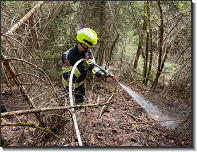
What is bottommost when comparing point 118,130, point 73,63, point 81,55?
point 118,130

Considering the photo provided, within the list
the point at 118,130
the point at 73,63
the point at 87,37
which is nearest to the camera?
the point at 118,130

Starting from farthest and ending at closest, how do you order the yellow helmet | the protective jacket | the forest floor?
the protective jacket
the yellow helmet
the forest floor

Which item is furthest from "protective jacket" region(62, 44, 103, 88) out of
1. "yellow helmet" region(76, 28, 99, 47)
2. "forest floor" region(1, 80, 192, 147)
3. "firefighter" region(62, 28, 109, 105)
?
"forest floor" region(1, 80, 192, 147)

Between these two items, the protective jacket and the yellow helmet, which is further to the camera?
the protective jacket

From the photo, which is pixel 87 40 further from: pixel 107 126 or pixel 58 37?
pixel 58 37

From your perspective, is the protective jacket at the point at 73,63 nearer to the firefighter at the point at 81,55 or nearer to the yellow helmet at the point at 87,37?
the firefighter at the point at 81,55

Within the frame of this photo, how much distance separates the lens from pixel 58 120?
256cm

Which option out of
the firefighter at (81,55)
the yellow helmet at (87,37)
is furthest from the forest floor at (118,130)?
the yellow helmet at (87,37)

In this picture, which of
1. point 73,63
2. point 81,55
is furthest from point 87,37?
point 73,63

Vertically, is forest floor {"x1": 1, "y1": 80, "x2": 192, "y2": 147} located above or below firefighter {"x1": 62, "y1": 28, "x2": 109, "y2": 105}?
below

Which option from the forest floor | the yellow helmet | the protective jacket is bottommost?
the forest floor

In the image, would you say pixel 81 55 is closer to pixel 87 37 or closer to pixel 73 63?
pixel 73 63

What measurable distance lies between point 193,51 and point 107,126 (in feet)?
7.13

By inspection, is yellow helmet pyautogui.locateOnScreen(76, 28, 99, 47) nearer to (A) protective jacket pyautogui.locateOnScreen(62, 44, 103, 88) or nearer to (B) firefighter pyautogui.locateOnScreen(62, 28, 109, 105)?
(B) firefighter pyautogui.locateOnScreen(62, 28, 109, 105)
